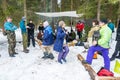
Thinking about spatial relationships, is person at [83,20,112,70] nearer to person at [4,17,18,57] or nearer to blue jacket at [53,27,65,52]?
blue jacket at [53,27,65,52]

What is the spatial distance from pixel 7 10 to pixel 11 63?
35.1 ft

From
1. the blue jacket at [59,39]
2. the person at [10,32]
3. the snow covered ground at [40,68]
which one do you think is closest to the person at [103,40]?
the snow covered ground at [40,68]

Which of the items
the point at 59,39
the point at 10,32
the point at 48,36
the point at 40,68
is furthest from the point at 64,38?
the point at 10,32

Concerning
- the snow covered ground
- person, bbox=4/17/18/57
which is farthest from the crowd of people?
the snow covered ground

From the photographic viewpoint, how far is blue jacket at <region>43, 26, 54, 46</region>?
34.5ft

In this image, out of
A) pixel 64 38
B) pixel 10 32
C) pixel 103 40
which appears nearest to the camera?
pixel 103 40

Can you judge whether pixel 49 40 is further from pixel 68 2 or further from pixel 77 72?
pixel 68 2

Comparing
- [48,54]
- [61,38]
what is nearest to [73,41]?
[48,54]

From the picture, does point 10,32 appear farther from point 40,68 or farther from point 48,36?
point 40,68

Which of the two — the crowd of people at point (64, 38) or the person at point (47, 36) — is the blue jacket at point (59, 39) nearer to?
the crowd of people at point (64, 38)

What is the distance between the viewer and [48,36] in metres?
10.5

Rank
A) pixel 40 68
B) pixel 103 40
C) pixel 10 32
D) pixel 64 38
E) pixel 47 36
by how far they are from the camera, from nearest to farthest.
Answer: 1. pixel 103 40
2. pixel 40 68
3. pixel 47 36
4. pixel 64 38
5. pixel 10 32

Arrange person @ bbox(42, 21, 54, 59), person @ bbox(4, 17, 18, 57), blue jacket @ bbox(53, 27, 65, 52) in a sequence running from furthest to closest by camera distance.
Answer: person @ bbox(4, 17, 18, 57)
person @ bbox(42, 21, 54, 59)
blue jacket @ bbox(53, 27, 65, 52)

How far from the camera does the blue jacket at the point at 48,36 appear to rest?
34.5 ft
